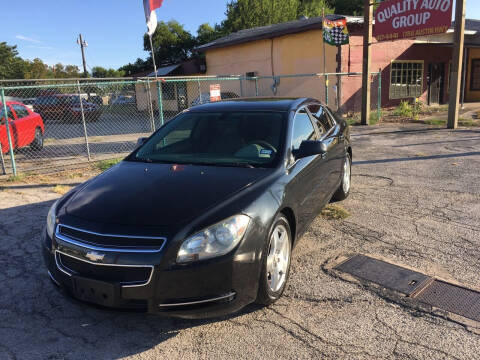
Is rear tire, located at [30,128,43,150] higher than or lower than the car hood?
lower

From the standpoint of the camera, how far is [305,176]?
3836mm

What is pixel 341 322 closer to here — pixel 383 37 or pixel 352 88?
pixel 383 37

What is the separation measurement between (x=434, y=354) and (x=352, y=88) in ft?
52.7

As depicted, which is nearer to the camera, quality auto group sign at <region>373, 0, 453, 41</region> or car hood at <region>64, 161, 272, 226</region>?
car hood at <region>64, 161, 272, 226</region>

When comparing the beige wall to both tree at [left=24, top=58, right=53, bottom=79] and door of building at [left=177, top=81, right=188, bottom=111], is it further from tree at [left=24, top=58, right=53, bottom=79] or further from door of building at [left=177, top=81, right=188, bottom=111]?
tree at [left=24, top=58, right=53, bottom=79]

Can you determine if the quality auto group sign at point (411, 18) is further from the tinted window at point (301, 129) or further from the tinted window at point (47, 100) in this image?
the tinted window at point (47, 100)

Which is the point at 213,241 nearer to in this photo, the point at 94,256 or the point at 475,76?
the point at 94,256

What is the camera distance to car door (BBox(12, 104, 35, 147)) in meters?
9.51

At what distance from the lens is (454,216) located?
16.2 feet

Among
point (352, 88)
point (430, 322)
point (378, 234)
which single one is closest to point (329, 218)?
point (378, 234)

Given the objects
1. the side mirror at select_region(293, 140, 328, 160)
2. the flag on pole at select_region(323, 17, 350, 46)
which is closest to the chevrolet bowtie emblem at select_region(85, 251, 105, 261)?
the side mirror at select_region(293, 140, 328, 160)

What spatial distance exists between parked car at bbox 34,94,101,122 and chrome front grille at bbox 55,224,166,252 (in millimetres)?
16521

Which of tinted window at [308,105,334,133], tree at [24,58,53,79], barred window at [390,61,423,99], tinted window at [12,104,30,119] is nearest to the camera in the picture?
tinted window at [308,105,334,133]

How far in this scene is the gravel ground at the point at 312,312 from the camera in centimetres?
Answer: 264
